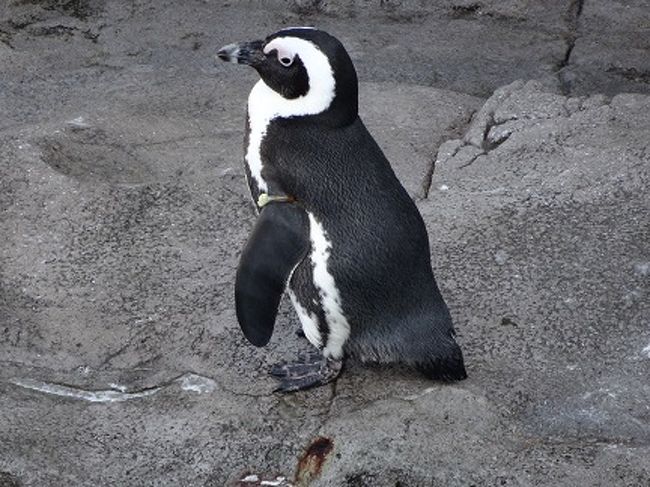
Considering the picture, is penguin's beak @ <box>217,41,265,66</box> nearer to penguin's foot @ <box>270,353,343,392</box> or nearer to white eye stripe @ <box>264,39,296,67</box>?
white eye stripe @ <box>264,39,296,67</box>

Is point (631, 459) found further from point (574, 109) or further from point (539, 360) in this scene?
point (574, 109)

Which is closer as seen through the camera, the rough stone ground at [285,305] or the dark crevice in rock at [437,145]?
the rough stone ground at [285,305]

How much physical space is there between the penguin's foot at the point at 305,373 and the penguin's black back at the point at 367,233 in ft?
0.38

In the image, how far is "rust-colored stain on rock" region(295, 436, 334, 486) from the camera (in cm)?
238

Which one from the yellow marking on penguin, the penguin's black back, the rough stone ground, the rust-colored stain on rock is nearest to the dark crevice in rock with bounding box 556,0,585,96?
the rough stone ground

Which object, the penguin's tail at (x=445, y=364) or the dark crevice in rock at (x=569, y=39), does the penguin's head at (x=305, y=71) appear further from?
the dark crevice in rock at (x=569, y=39)

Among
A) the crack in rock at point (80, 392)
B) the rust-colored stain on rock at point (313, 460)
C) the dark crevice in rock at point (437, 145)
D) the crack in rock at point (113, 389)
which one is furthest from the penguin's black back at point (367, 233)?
the dark crevice in rock at point (437, 145)

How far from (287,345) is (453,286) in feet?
1.43

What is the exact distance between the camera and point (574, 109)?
3.63 meters

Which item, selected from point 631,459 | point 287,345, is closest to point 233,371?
point 287,345

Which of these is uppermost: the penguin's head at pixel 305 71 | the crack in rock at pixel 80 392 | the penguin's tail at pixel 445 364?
the penguin's head at pixel 305 71

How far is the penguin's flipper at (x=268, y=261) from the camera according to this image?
95.8 inches

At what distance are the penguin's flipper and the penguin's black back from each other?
5cm

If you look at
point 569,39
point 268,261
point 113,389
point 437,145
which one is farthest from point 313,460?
point 569,39
